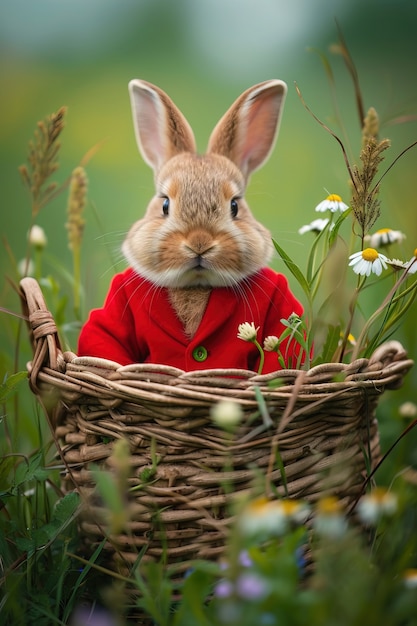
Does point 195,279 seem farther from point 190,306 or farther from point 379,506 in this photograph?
point 379,506

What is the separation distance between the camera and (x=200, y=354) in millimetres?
1865

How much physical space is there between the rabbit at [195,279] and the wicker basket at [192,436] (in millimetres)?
213

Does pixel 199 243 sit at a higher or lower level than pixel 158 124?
lower

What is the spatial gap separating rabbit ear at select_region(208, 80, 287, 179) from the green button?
2.05 ft

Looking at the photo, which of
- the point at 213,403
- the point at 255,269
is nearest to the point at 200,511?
the point at 213,403

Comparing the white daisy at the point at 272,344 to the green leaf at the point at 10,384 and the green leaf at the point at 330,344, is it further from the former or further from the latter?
the green leaf at the point at 10,384


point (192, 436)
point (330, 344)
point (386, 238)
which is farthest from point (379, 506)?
point (386, 238)

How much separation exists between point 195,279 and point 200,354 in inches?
7.9

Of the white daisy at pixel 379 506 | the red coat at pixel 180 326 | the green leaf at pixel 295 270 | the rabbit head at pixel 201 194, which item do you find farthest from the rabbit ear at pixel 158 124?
the white daisy at pixel 379 506

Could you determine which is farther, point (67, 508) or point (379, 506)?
point (67, 508)

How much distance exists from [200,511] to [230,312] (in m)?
0.55

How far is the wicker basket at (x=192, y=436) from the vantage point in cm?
155

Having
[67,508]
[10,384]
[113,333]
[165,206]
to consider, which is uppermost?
[165,206]

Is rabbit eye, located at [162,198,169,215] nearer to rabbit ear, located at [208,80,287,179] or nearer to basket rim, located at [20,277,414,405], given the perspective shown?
rabbit ear, located at [208,80,287,179]
